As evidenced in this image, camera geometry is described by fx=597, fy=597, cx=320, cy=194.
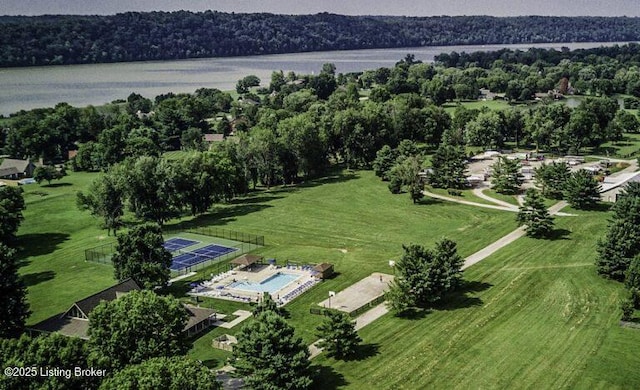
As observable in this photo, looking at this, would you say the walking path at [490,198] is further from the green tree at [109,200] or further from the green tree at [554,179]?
the green tree at [109,200]

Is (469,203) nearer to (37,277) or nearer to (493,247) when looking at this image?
(493,247)

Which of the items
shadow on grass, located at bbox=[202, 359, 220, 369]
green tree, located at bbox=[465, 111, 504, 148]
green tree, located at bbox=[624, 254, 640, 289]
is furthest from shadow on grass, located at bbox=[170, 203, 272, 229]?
green tree, located at bbox=[465, 111, 504, 148]

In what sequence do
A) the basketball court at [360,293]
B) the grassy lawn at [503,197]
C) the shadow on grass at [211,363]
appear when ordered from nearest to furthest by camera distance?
the shadow on grass at [211,363]
the basketball court at [360,293]
the grassy lawn at [503,197]

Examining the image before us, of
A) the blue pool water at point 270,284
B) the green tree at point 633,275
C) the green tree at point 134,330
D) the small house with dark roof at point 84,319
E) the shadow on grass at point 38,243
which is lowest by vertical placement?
the shadow on grass at point 38,243

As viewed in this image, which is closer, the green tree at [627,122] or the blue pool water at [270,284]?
the blue pool water at [270,284]

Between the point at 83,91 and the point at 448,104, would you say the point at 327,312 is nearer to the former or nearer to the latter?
the point at 448,104

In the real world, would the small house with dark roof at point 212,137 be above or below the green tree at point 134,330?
below

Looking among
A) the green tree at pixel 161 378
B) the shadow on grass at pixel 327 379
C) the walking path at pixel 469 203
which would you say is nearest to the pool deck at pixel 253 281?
the shadow on grass at pixel 327 379

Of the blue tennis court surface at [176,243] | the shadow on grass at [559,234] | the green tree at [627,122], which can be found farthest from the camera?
the green tree at [627,122]
